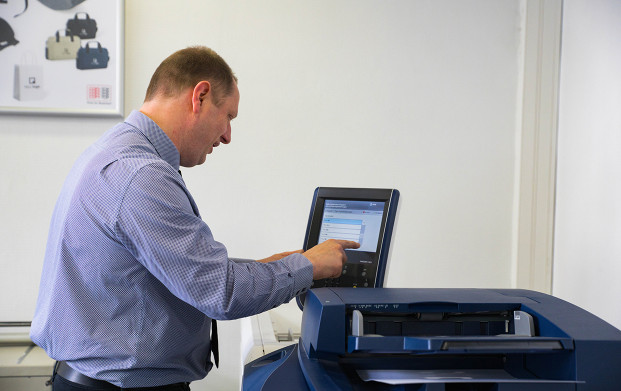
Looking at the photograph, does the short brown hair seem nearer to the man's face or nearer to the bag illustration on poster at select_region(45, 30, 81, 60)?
the man's face

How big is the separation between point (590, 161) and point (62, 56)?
1.86 metres

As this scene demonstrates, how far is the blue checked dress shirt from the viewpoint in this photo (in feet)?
3.10

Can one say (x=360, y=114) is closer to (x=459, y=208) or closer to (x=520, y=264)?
(x=459, y=208)

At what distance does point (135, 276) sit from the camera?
102 centimetres

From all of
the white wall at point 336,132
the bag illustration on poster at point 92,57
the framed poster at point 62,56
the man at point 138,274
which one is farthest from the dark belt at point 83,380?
the bag illustration on poster at point 92,57

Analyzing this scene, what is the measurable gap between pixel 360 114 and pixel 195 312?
1.18 meters

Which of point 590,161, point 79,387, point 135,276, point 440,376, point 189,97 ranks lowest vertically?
point 79,387

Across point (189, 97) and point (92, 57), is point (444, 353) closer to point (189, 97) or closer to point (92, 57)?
point (189, 97)

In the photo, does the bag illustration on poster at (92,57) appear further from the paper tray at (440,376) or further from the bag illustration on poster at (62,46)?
the paper tray at (440,376)

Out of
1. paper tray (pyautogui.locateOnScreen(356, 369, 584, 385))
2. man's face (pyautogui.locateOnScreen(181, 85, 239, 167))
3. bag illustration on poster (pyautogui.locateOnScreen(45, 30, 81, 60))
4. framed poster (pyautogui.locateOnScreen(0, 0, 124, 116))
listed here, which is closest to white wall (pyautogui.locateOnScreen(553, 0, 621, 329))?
paper tray (pyautogui.locateOnScreen(356, 369, 584, 385))

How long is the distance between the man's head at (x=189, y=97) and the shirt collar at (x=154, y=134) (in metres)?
0.03

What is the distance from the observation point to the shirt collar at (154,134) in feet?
3.74

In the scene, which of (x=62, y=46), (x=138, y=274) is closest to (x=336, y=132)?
(x=62, y=46)

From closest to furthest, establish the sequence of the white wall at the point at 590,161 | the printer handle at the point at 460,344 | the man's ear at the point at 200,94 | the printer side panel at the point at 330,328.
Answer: the printer handle at the point at 460,344 < the printer side panel at the point at 330,328 < the man's ear at the point at 200,94 < the white wall at the point at 590,161
